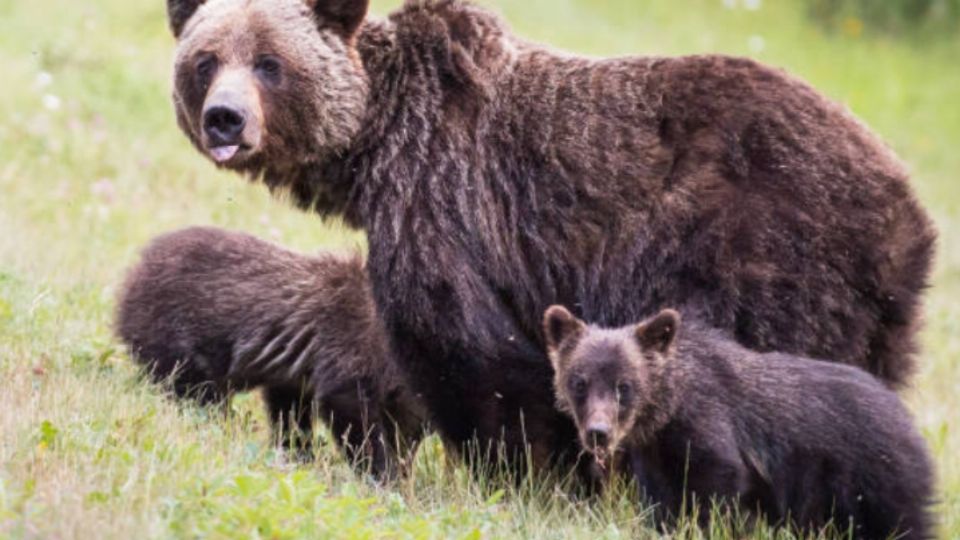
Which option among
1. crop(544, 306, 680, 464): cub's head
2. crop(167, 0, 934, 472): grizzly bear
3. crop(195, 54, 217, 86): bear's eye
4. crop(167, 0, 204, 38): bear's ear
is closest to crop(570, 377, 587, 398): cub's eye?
crop(544, 306, 680, 464): cub's head

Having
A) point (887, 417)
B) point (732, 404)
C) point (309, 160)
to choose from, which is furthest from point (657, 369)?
point (309, 160)

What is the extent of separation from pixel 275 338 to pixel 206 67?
165 centimetres

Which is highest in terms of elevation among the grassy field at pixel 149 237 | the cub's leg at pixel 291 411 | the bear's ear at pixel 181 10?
the bear's ear at pixel 181 10

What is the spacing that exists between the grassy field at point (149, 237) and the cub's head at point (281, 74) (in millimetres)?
1473

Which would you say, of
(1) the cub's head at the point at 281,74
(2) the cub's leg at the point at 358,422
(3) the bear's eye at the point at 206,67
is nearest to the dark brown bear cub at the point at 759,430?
(2) the cub's leg at the point at 358,422

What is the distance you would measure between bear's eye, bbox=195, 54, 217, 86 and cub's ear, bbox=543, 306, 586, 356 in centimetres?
215

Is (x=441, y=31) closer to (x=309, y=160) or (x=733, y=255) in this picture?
(x=309, y=160)

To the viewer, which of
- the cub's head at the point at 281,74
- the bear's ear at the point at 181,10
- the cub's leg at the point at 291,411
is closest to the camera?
the cub's head at the point at 281,74

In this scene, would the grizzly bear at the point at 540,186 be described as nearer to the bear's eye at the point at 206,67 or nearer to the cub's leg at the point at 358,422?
the bear's eye at the point at 206,67

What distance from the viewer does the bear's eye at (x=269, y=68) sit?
8.54m

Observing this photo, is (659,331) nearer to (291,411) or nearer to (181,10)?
(291,411)

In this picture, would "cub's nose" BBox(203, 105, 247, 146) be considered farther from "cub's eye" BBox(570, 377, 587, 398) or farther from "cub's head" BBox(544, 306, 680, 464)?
"cub's eye" BBox(570, 377, 587, 398)

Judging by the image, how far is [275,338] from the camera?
9391 mm

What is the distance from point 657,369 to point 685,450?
0.41m
